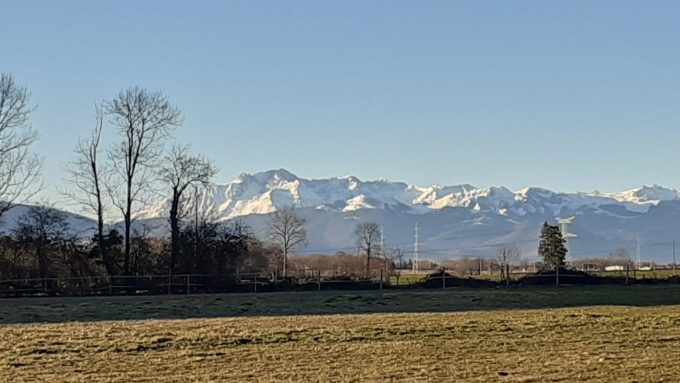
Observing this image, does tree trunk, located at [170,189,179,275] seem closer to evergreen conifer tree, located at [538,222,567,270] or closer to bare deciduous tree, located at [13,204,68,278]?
bare deciduous tree, located at [13,204,68,278]

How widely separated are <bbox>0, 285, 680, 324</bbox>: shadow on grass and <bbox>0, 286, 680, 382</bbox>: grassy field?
1.84 ft

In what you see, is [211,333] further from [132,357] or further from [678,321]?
[678,321]

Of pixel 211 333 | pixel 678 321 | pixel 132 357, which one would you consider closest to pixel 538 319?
pixel 678 321

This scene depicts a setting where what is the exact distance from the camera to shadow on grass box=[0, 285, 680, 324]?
1467 inches

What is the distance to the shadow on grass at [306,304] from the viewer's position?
122 feet

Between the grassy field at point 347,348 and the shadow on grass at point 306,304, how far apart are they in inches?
22.0

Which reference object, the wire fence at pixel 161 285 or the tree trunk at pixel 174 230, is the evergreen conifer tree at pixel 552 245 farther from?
the tree trunk at pixel 174 230

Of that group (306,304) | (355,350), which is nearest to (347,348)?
(355,350)

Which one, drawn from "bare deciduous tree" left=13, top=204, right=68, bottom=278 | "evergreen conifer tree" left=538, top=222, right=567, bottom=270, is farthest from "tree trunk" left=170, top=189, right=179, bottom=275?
"evergreen conifer tree" left=538, top=222, right=567, bottom=270

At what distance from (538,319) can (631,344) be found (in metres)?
7.65

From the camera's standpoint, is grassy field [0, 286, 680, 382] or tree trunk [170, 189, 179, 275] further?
tree trunk [170, 189, 179, 275]

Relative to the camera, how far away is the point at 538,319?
2912 centimetres

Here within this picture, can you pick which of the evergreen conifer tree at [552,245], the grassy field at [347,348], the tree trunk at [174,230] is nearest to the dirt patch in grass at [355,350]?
Answer: the grassy field at [347,348]

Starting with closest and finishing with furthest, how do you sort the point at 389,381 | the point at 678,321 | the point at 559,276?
the point at 389,381 < the point at 678,321 < the point at 559,276
